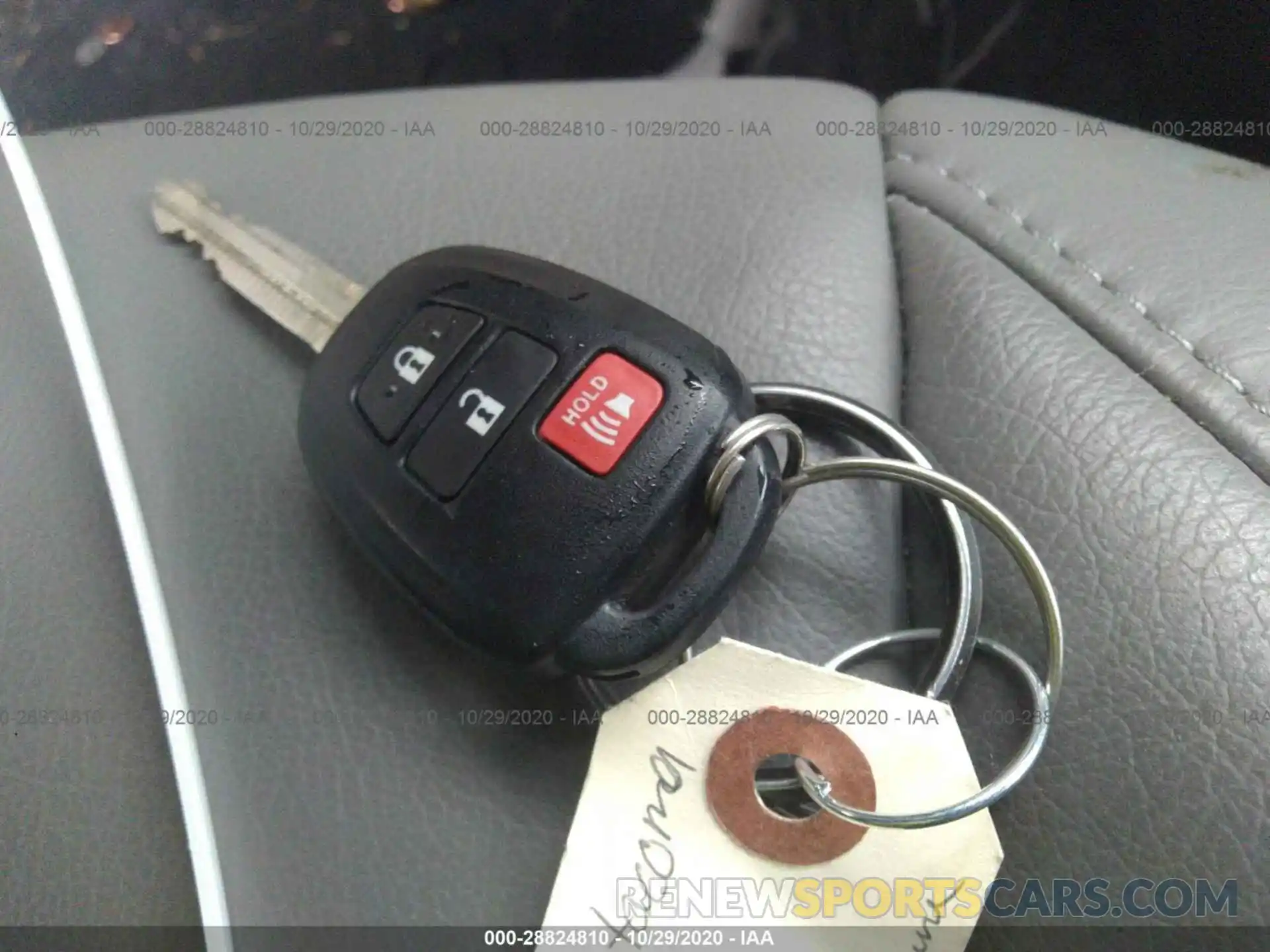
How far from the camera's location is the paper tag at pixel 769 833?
367mm

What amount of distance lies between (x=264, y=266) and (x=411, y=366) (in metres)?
0.14

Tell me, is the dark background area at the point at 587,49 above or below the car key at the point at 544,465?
above

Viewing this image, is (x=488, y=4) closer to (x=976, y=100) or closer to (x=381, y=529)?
(x=976, y=100)

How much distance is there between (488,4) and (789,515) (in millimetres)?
875

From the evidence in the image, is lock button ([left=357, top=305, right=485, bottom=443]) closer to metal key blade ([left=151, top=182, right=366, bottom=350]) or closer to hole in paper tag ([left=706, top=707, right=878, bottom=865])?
metal key blade ([left=151, top=182, right=366, bottom=350])

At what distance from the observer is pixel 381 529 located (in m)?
0.40

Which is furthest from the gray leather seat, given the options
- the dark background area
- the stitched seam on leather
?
the dark background area

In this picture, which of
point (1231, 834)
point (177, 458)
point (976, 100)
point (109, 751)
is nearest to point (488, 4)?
point (976, 100)

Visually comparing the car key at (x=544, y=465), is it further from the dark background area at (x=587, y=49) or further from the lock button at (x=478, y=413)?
the dark background area at (x=587, y=49)

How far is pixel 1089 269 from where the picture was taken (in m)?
0.47

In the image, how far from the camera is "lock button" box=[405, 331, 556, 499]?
0.39 meters

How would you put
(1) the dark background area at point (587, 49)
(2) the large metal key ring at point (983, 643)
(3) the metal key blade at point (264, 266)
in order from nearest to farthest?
1. (2) the large metal key ring at point (983, 643)
2. (3) the metal key blade at point (264, 266)
3. (1) the dark background area at point (587, 49)

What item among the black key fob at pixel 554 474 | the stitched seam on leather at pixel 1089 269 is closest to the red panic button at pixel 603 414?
the black key fob at pixel 554 474

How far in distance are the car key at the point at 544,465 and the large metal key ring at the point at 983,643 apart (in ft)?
0.14
